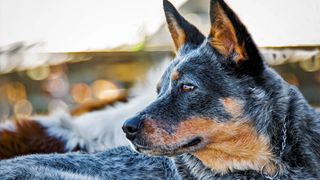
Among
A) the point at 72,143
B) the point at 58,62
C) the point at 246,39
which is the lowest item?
the point at 72,143

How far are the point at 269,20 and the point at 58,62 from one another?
1.03 m

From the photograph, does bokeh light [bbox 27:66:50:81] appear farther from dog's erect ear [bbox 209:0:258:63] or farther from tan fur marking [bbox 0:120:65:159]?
dog's erect ear [bbox 209:0:258:63]

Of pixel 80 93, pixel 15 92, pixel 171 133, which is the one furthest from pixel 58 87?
pixel 171 133

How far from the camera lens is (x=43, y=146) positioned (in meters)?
2.12

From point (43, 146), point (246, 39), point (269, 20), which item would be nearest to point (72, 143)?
point (43, 146)

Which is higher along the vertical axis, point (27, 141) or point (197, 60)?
point (197, 60)

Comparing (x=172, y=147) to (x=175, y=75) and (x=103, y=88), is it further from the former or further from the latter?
(x=103, y=88)

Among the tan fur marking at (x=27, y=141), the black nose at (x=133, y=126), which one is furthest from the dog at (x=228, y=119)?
the tan fur marking at (x=27, y=141)

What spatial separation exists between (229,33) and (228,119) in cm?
27

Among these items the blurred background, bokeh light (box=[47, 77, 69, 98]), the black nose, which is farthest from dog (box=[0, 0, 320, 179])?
bokeh light (box=[47, 77, 69, 98])

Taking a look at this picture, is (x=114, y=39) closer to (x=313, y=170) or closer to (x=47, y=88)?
(x=47, y=88)

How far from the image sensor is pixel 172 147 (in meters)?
1.59

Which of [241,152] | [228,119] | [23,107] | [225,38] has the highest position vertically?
[225,38]

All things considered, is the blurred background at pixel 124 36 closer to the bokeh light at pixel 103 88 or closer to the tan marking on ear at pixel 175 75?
the bokeh light at pixel 103 88
